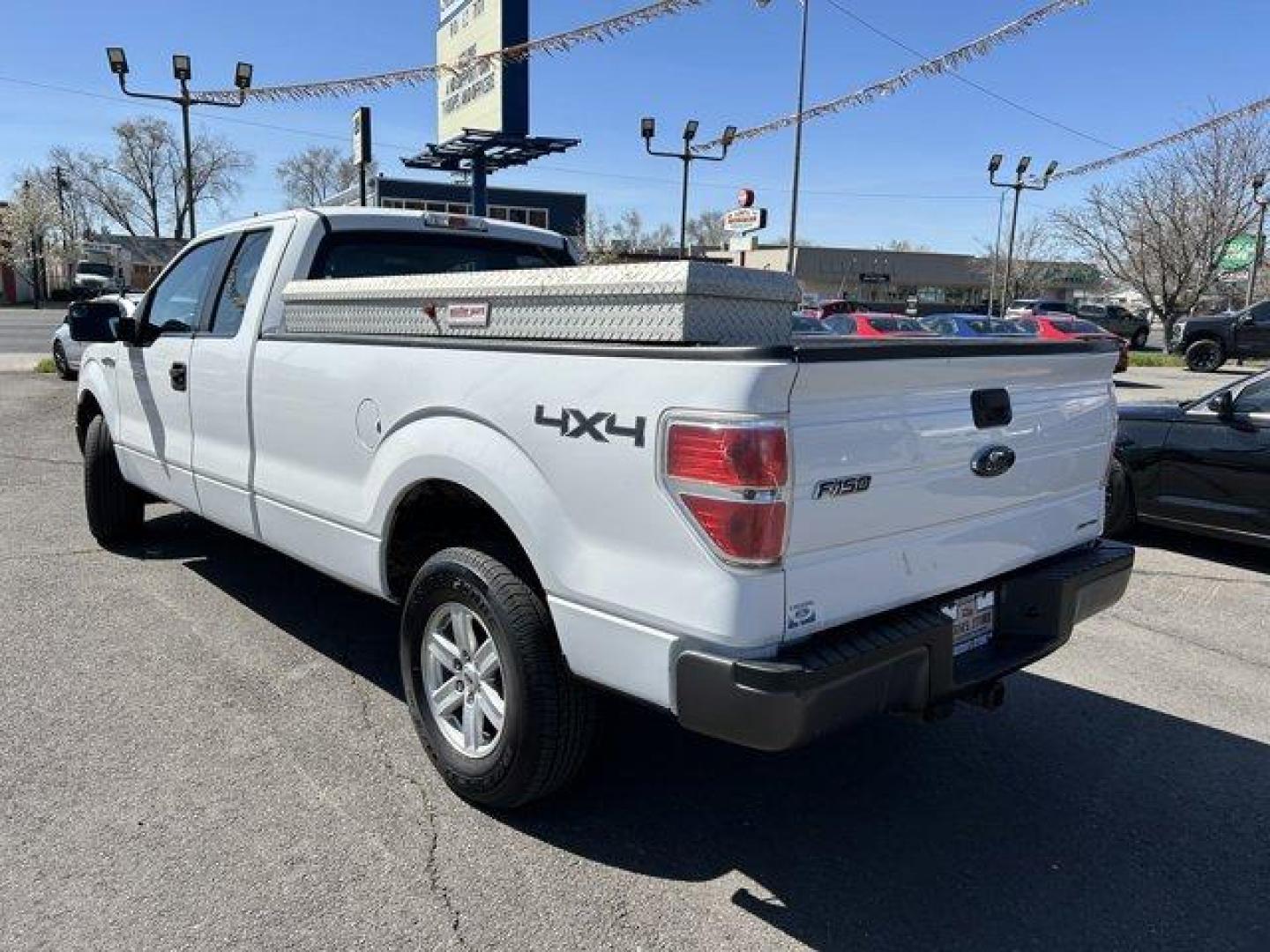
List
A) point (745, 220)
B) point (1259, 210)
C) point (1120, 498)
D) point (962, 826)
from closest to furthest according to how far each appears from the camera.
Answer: point (962, 826) < point (1120, 498) < point (745, 220) < point (1259, 210)

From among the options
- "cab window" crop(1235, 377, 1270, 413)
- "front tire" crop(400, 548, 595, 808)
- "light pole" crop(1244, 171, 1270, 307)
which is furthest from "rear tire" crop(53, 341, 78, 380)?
"light pole" crop(1244, 171, 1270, 307)

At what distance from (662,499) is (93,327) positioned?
166 inches

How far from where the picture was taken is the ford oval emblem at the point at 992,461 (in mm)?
2920

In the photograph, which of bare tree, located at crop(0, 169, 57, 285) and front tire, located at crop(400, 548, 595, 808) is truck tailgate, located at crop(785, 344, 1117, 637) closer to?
front tire, located at crop(400, 548, 595, 808)

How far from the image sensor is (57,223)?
69.2 m

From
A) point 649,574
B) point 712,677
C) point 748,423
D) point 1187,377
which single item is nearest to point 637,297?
point 748,423

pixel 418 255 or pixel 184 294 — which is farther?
pixel 184 294

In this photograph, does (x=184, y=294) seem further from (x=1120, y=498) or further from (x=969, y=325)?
(x=969, y=325)

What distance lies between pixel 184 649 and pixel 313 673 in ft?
2.36

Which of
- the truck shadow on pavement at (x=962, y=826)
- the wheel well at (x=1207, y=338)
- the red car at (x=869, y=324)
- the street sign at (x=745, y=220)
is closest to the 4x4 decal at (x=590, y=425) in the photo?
the truck shadow on pavement at (x=962, y=826)

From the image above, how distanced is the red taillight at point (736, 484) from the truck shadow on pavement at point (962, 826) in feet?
3.58

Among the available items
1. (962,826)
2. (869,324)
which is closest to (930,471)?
(962,826)

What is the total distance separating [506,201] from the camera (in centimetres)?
5291

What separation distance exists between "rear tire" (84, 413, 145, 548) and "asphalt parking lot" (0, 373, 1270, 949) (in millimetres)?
1330
